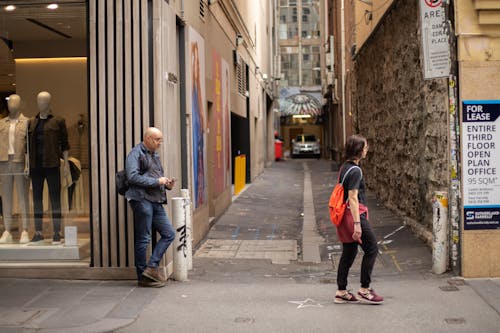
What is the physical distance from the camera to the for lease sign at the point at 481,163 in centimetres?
767

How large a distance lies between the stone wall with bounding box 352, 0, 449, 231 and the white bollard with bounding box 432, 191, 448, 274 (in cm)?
43

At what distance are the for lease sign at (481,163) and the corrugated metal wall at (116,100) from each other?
12.1 feet

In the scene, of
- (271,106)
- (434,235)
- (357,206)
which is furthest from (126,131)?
(271,106)

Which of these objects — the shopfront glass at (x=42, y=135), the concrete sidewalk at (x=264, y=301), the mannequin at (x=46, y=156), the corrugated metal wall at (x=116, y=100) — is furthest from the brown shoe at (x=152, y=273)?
the mannequin at (x=46, y=156)

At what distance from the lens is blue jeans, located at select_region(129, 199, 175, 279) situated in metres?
7.65

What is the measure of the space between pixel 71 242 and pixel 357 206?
3.81 m

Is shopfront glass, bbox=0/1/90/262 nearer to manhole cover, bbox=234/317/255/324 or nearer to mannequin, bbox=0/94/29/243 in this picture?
mannequin, bbox=0/94/29/243

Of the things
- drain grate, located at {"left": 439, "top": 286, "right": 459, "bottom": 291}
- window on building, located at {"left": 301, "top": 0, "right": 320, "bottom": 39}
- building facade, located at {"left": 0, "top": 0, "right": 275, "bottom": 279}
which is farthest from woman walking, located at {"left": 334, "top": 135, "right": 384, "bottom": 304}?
window on building, located at {"left": 301, "top": 0, "right": 320, "bottom": 39}

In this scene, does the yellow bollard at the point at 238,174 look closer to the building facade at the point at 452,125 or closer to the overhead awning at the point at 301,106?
the building facade at the point at 452,125

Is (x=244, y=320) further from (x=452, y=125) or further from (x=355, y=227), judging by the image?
(x=452, y=125)

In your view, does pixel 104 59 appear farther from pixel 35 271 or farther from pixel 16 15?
pixel 35 271

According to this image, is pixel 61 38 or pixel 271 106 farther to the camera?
pixel 271 106

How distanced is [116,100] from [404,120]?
18.2 feet

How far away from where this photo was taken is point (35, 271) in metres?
8.20
